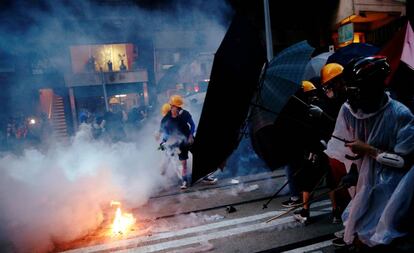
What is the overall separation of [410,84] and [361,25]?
13518 mm

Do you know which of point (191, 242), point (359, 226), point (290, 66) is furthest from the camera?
point (191, 242)

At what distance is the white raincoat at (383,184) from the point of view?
2109mm

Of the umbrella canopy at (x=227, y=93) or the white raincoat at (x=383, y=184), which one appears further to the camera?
the umbrella canopy at (x=227, y=93)

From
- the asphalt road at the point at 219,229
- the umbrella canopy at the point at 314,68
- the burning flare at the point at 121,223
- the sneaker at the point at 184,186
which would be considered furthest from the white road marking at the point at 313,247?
the umbrella canopy at the point at 314,68

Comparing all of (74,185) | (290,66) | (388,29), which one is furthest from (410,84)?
(388,29)

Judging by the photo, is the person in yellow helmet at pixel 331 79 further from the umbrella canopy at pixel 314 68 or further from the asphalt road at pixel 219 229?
the umbrella canopy at pixel 314 68

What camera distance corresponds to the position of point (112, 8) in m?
17.9

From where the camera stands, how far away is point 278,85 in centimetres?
313

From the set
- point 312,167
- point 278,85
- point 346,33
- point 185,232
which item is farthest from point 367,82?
point 346,33

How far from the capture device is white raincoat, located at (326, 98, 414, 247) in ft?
6.92

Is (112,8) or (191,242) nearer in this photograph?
(191,242)

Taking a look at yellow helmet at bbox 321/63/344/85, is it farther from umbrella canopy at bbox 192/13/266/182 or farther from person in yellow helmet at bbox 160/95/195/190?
person in yellow helmet at bbox 160/95/195/190

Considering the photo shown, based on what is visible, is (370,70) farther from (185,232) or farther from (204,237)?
(185,232)

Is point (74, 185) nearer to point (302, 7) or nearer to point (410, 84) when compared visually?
point (410, 84)
